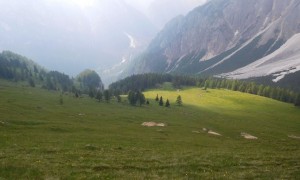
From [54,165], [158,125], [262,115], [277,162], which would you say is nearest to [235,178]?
[277,162]

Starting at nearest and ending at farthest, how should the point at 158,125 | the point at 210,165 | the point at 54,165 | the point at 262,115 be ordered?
Answer: the point at 54,165
the point at 210,165
the point at 158,125
the point at 262,115

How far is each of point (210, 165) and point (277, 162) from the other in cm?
867

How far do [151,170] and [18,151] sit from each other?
16.6 meters

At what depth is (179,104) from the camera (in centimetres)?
18312

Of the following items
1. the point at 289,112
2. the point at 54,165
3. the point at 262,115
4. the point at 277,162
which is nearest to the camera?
the point at 54,165

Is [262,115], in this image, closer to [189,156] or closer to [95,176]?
[189,156]

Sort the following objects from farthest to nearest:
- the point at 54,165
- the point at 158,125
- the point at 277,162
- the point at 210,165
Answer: the point at 158,125, the point at 277,162, the point at 210,165, the point at 54,165

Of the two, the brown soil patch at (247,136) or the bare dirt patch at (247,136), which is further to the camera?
the brown soil patch at (247,136)

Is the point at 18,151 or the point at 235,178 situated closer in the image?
the point at 235,178

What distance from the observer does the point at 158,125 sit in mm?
100750

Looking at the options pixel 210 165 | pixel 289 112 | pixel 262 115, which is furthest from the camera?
pixel 289 112

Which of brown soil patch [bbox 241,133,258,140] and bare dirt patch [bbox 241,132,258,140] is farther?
brown soil patch [bbox 241,133,258,140]

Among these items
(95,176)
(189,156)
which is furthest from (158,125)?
(95,176)

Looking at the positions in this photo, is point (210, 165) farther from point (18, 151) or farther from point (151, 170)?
point (18, 151)
